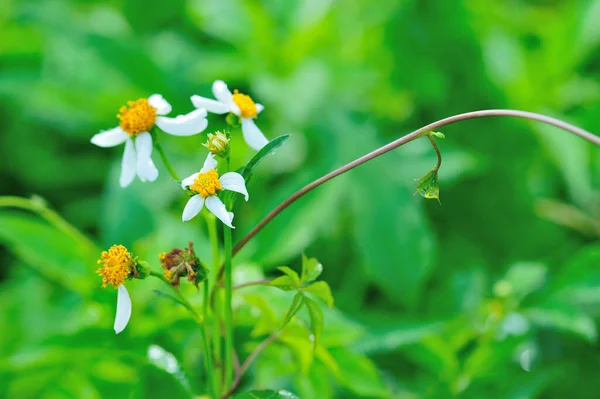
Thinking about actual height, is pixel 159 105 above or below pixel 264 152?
above

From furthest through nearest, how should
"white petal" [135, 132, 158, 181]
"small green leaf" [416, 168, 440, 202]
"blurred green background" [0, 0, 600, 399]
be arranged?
"blurred green background" [0, 0, 600, 399]
"white petal" [135, 132, 158, 181]
"small green leaf" [416, 168, 440, 202]

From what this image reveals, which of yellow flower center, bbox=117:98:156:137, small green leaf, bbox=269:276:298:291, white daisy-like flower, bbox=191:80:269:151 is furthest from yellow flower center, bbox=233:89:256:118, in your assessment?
small green leaf, bbox=269:276:298:291

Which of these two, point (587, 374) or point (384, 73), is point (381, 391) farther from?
point (384, 73)

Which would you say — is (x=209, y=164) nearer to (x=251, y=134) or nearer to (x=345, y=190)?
(x=251, y=134)

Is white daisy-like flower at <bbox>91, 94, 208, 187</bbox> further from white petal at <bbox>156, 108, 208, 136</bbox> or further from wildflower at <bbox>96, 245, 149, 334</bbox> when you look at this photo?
wildflower at <bbox>96, 245, 149, 334</bbox>

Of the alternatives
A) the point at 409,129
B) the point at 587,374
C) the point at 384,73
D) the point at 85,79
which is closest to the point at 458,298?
the point at 587,374

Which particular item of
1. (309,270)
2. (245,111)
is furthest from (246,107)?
(309,270)

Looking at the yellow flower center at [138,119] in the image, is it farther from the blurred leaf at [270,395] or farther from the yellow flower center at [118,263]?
the blurred leaf at [270,395]
